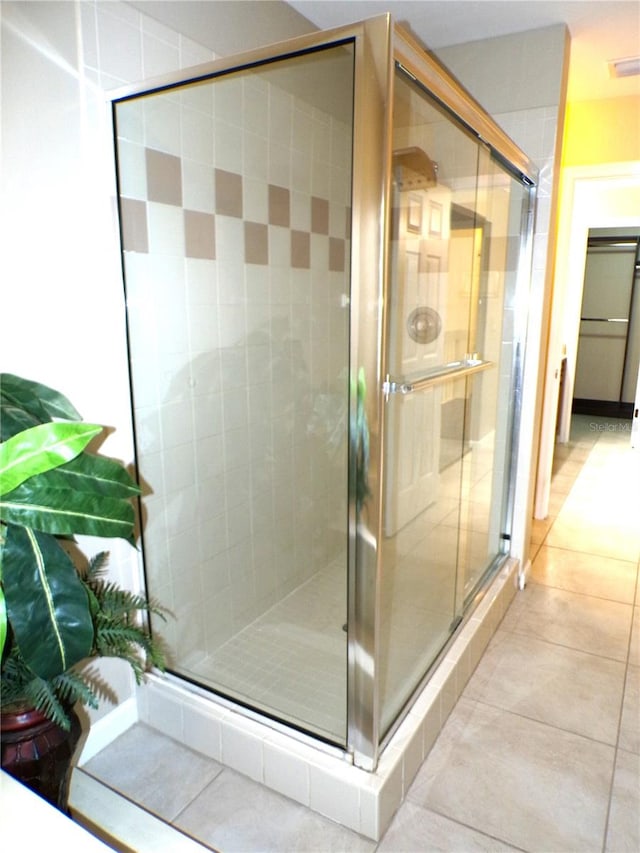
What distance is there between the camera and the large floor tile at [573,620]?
233 centimetres

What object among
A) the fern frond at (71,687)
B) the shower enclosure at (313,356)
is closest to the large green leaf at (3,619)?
the fern frond at (71,687)

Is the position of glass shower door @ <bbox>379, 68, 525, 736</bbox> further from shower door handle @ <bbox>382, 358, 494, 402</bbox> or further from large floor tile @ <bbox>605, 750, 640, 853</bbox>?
large floor tile @ <bbox>605, 750, 640, 853</bbox>

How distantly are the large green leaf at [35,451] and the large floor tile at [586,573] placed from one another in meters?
2.46

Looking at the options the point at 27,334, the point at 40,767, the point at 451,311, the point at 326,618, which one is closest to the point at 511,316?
the point at 451,311

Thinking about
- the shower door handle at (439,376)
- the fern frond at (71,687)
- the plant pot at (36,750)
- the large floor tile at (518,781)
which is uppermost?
the shower door handle at (439,376)

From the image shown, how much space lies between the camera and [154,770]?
5.58ft

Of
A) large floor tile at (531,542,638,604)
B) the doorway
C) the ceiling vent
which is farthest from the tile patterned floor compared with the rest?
the doorway

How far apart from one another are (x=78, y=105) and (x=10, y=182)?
0.28 m

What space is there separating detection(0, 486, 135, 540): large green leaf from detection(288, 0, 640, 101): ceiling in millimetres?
2042

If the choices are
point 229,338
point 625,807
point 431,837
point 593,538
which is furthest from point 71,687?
point 593,538

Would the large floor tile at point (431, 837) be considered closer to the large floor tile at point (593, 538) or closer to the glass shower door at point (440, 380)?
the glass shower door at point (440, 380)

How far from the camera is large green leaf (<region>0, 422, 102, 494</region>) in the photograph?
101cm

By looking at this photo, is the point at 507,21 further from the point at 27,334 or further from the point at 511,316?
the point at 27,334

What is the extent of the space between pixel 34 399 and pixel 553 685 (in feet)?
6.31
